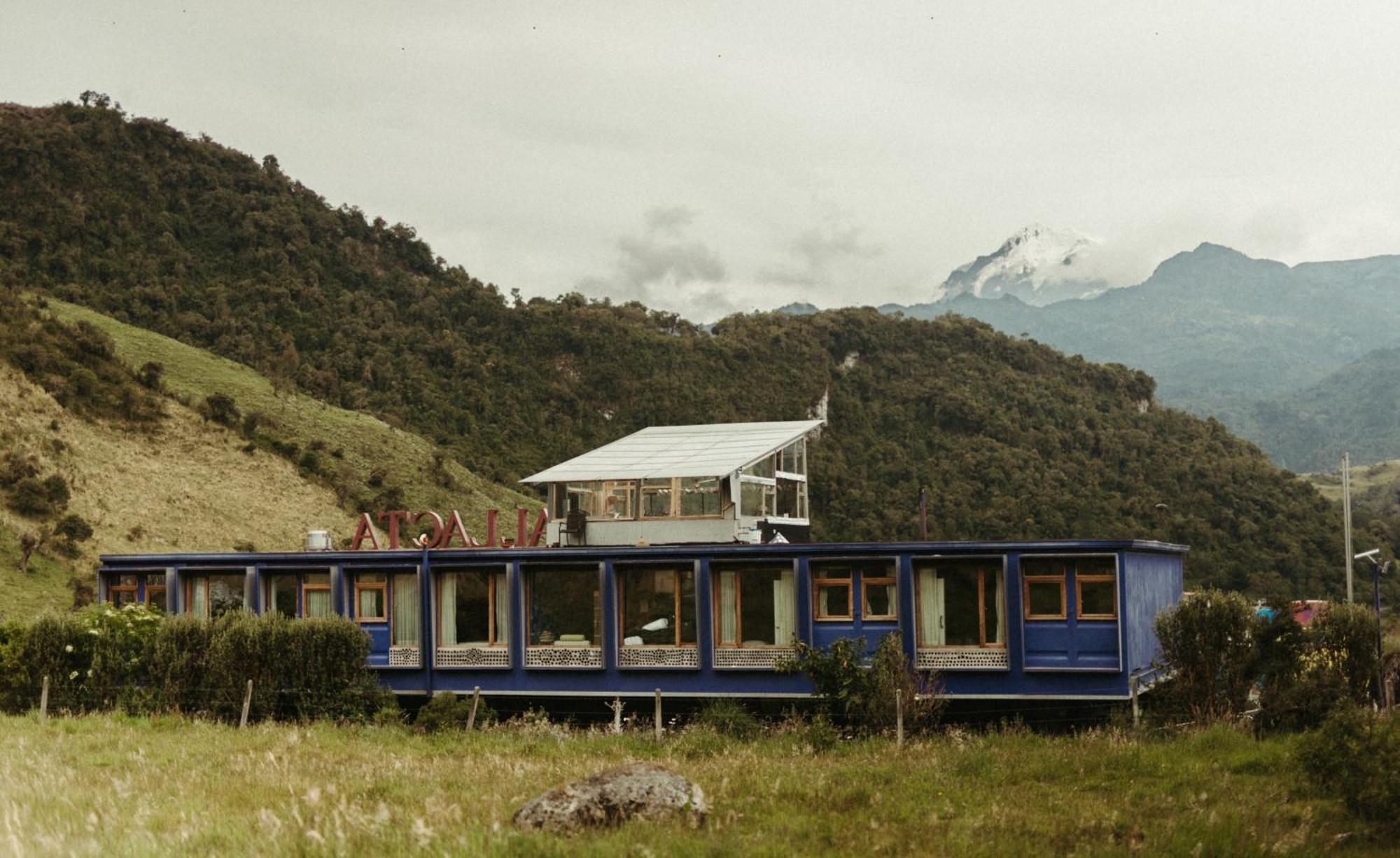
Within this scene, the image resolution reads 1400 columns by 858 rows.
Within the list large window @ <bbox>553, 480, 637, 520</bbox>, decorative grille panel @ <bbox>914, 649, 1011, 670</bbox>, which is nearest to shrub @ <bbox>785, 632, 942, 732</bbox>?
decorative grille panel @ <bbox>914, 649, 1011, 670</bbox>

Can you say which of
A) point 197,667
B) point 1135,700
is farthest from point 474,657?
point 1135,700

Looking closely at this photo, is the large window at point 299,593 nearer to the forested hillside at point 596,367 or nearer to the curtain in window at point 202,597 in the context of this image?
the curtain in window at point 202,597

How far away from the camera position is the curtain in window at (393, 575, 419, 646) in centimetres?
3278

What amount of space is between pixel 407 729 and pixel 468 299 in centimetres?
9748

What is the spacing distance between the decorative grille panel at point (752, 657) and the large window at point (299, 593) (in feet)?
34.6

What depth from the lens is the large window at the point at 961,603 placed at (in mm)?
28391

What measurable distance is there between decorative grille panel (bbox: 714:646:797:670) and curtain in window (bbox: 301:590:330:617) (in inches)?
417

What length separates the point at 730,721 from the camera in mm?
27469

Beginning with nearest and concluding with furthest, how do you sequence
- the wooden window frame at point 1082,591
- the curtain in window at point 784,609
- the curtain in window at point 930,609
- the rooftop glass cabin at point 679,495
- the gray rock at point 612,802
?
the gray rock at point 612,802 → the wooden window frame at point 1082,591 → the curtain in window at point 930,609 → the curtain in window at point 784,609 → the rooftop glass cabin at point 679,495

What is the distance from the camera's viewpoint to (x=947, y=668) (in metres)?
28.2

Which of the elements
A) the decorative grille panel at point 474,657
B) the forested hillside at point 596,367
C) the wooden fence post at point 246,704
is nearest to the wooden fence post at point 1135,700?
the decorative grille panel at point 474,657

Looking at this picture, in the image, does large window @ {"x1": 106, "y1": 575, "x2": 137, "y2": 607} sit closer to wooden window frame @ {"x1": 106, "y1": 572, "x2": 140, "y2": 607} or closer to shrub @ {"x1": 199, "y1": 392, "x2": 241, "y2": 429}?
wooden window frame @ {"x1": 106, "y1": 572, "x2": 140, "y2": 607}

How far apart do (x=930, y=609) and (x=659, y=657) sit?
6283 millimetres

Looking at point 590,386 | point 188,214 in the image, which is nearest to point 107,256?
point 188,214
